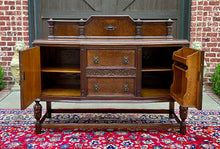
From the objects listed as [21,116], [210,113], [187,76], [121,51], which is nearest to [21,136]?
[21,116]

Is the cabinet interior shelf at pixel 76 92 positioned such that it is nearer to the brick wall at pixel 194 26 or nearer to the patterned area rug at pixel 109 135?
the patterned area rug at pixel 109 135

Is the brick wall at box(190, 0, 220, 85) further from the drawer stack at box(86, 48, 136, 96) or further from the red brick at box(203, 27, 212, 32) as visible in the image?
the drawer stack at box(86, 48, 136, 96)

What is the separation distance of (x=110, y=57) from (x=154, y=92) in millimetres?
733

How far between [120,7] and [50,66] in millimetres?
2504

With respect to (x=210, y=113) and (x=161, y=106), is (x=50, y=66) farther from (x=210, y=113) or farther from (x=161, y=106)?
(x=210, y=113)

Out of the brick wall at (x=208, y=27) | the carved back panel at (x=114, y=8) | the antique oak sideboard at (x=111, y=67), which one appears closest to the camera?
the antique oak sideboard at (x=111, y=67)

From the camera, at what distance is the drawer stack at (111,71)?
3076mm

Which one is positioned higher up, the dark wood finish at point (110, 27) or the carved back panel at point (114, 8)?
the carved back panel at point (114, 8)

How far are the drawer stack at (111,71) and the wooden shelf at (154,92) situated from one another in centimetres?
22

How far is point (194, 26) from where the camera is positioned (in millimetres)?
5402

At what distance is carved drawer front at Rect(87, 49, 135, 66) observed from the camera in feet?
10.1

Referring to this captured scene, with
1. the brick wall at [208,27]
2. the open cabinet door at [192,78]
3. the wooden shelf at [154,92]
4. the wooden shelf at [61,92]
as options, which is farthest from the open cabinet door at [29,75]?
the brick wall at [208,27]

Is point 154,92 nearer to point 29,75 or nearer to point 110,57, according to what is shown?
point 110,57

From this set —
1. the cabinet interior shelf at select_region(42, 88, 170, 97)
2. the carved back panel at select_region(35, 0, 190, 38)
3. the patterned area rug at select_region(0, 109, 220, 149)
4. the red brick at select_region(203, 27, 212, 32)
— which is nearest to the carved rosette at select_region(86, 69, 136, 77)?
the cabinet interior shelf at select_region(42, 88, 170, 97)
